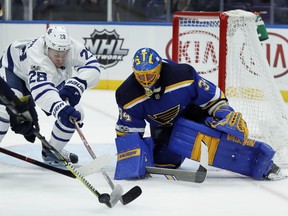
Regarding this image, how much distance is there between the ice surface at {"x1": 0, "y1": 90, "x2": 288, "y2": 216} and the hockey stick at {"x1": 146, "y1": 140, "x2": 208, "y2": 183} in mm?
31

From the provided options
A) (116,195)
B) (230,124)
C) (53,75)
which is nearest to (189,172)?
(230,124)

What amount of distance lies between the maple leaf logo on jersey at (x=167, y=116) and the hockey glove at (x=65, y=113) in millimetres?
419

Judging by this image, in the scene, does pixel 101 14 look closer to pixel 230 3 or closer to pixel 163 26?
pixel 163 26

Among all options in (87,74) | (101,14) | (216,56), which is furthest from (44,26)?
(87,74)

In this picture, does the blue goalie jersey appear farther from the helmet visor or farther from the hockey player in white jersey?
the hockey player in white jersey

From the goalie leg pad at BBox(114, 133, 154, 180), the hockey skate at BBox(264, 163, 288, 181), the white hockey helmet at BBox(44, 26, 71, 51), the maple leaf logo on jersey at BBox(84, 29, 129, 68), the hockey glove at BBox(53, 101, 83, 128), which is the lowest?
the maple leaf logo on jersey at BBox(84, 29, 129, 68)

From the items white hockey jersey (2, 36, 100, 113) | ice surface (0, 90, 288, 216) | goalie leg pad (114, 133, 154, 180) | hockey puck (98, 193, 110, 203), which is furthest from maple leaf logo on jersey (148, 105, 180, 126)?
hockey puck (98, 193, 110, 203)

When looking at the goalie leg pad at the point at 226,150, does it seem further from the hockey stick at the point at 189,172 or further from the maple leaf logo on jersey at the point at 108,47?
the maple leaf logo on jersey at the point at 108,47

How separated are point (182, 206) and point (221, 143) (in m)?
0.73

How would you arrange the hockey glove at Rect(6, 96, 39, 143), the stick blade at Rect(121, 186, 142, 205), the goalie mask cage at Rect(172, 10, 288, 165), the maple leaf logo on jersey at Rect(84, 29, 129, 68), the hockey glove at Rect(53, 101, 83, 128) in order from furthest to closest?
the maple leaf logo on jersey at Rect(84, 29, 129, 68) < the goalie mask cage at Rect(172, 10, 288, 165) < the hockey glove at Rect(53, 101, 83, 128) < the hockey glove at Rect(6, 96, 39, 143) < the stick blade at Rect(121, 186, 142, 205)

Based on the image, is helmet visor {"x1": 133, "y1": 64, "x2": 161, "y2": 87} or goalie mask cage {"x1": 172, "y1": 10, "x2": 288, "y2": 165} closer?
helmet visor {"x1": 133, "y1": 64, "x2": 161, "y2": 87}

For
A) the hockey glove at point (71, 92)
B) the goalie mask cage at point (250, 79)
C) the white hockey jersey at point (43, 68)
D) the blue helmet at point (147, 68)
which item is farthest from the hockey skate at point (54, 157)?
the goalie mask cage at point (250, 79)

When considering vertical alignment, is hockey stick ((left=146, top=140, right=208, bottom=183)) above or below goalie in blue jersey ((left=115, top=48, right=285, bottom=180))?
below

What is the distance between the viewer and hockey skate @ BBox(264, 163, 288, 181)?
4.39 metres
